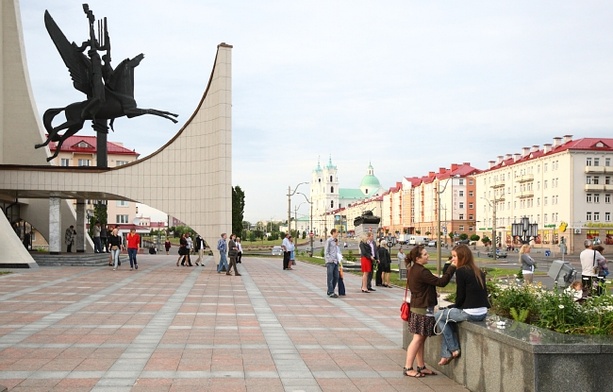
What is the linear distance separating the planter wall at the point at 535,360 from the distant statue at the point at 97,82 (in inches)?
1053

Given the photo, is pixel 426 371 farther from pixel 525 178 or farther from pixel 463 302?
pixel 525 178

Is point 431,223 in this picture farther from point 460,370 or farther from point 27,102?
point 460,370

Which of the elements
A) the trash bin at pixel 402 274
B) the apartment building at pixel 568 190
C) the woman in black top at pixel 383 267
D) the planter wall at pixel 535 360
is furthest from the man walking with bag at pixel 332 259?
the apartment building at pixel 568 190

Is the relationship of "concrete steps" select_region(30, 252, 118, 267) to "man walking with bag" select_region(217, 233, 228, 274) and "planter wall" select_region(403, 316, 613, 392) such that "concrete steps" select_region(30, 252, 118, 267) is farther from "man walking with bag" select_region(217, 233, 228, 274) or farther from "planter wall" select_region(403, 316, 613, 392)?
"planter wall" select_region(403, 316, 613, 392)

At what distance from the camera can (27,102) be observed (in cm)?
3609

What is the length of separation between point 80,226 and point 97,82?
8988mm

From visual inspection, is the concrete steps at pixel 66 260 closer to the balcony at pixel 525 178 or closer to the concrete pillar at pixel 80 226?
the concrete pillar at pixel 80 226

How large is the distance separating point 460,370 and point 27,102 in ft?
111

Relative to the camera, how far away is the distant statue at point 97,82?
1238 inches

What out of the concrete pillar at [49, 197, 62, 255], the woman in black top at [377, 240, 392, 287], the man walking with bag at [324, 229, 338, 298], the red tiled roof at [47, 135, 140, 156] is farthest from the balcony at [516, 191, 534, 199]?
the man walking with bag at [324, 229, 338, 298]

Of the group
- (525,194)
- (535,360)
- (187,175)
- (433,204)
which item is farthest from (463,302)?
(433,204)

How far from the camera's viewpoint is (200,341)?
10.1 m

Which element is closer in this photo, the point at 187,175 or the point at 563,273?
the point at 563,273

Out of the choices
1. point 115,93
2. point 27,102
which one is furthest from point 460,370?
point 27,102
